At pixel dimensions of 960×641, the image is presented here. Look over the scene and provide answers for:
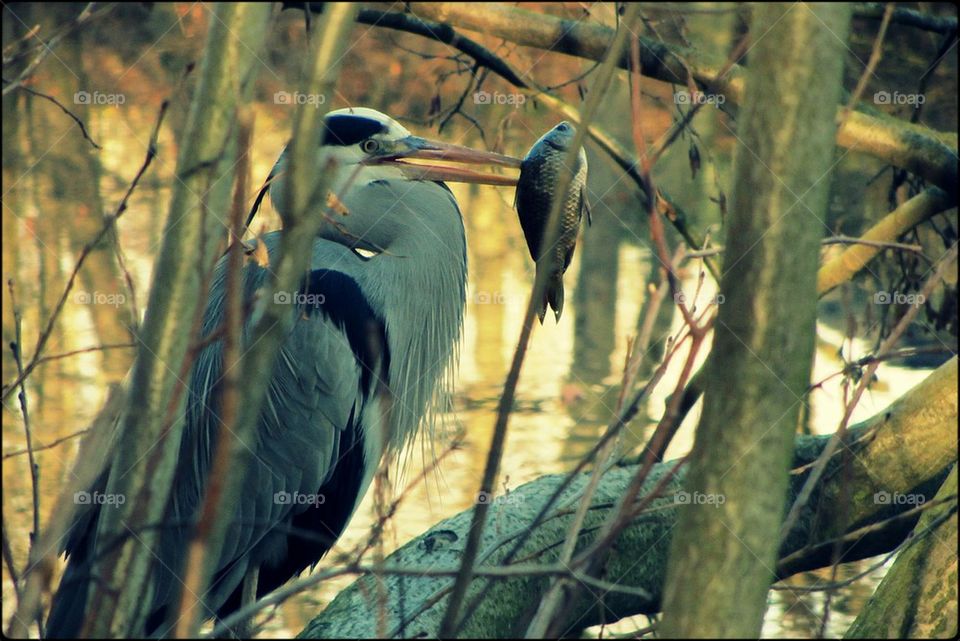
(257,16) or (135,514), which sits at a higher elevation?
(257,16)

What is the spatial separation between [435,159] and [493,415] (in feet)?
12.6

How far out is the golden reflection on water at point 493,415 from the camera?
508cm

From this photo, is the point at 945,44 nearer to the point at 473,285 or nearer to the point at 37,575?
the point at 37,575

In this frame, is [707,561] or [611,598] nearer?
[707,561]

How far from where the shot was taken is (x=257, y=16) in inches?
54.3

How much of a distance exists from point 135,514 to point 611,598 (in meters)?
1.70

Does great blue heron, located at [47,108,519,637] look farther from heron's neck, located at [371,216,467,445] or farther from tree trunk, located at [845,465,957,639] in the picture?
tree trunk, located at [845,465,957,639]

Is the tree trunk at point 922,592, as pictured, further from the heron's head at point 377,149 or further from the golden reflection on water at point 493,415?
the golden reflection on water at point 493,415

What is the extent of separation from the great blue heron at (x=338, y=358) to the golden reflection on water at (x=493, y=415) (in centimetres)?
47

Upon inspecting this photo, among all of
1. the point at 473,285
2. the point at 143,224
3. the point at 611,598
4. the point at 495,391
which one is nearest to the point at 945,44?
the point at 611,598

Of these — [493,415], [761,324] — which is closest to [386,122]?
[761,324]

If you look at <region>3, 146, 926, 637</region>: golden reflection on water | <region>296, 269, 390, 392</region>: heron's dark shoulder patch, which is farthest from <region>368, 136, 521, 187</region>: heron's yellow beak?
<region>3, 146, 926, 637</region>: golden reflection on water

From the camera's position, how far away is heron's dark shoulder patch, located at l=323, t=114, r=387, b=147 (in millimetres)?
3467

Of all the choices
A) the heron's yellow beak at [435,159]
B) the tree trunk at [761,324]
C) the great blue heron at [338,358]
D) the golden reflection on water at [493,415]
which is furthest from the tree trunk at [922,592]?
the golden reflection on water at [493,415]
